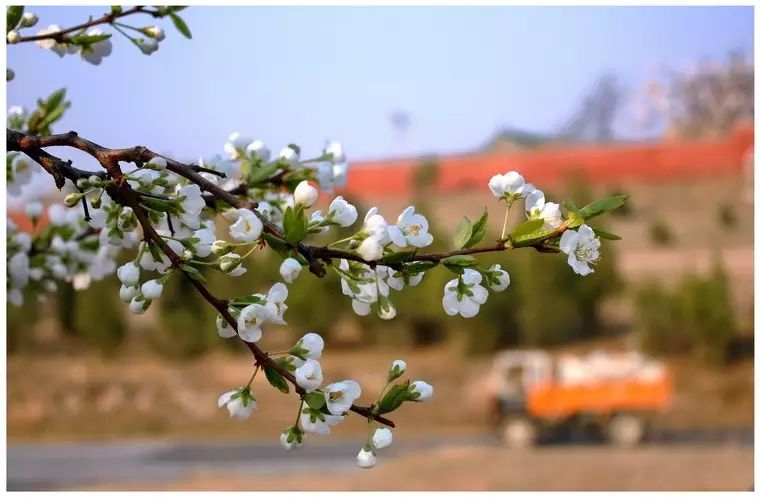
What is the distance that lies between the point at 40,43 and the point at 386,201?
15.5 m

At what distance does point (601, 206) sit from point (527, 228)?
0.07 m

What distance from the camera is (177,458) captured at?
1031cm

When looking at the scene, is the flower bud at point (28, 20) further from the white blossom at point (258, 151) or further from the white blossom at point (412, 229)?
the white blossom at point (412, 229)

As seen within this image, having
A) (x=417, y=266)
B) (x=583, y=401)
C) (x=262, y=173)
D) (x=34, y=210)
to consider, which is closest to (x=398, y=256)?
(x=417, y=266)

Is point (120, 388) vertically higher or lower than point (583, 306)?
lower

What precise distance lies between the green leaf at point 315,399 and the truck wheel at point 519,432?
30.8ft

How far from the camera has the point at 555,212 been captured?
0.86 metres

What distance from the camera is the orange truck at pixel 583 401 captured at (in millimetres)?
9938

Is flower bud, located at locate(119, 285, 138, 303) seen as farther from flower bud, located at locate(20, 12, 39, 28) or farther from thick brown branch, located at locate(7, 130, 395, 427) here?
flower bud, located at locate(20, 12, 39, 28)

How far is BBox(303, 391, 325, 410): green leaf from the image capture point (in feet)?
2.96

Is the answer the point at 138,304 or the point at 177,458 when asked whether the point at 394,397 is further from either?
the point at 177,458

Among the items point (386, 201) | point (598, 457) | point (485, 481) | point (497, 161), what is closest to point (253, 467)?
point (485, 481)

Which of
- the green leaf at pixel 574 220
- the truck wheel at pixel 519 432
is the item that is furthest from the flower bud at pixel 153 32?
the truck wheel at pixel 519 432

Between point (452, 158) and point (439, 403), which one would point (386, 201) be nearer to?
point (452, 158)
